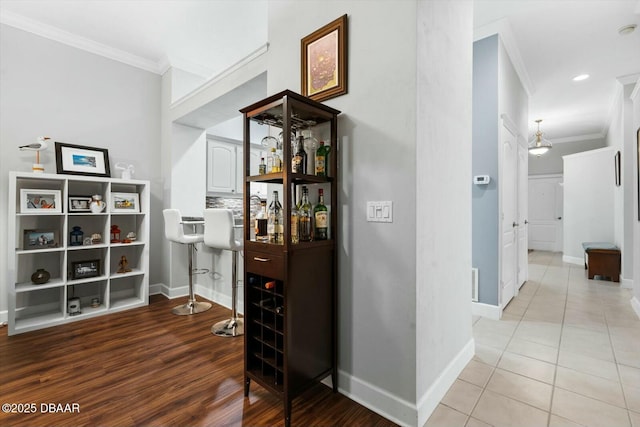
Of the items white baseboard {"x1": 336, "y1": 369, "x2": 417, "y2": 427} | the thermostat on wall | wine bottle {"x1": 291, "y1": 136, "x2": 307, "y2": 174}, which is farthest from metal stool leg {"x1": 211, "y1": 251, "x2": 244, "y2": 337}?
the thermostat on wall

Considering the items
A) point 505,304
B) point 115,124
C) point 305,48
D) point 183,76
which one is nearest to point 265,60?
point 305,48

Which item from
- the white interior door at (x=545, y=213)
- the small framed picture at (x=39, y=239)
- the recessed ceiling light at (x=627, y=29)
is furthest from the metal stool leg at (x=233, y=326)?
the white interior door at (x=545, y=213)

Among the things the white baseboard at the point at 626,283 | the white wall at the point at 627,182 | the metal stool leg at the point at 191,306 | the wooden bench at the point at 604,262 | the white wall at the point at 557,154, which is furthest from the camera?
the white wall at the point at 557,154

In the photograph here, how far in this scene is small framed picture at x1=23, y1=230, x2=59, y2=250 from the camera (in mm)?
2931

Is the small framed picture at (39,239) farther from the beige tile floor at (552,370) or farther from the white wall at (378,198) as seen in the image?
the beige tile floor at (552,370)

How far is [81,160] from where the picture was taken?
338 centimetres

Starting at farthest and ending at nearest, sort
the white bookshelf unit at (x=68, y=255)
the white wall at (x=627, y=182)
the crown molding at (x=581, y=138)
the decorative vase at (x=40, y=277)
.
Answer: the crown molding at (x=581, y=138) < the white wall at (x=627, y=182) < the decorative vase at (x=40, y=277) < the white bookshelf unit at (x=68, y=255)

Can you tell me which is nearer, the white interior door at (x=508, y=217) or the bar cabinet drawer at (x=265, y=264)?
the bar cabinet drawer at (x=265, y=264)

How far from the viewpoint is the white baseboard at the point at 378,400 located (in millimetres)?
1538

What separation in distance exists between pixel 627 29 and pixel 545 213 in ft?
20.1

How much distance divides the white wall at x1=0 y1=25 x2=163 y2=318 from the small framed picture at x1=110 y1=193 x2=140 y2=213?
0.44 metres

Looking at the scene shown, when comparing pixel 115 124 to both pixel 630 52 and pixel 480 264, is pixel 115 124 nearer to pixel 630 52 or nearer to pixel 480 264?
pixel 480 264

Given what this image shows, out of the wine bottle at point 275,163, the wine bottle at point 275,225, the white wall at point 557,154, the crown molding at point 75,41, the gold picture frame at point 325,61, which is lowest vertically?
the wine bottle at point 275,225

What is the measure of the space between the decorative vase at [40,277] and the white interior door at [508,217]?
184 inches
